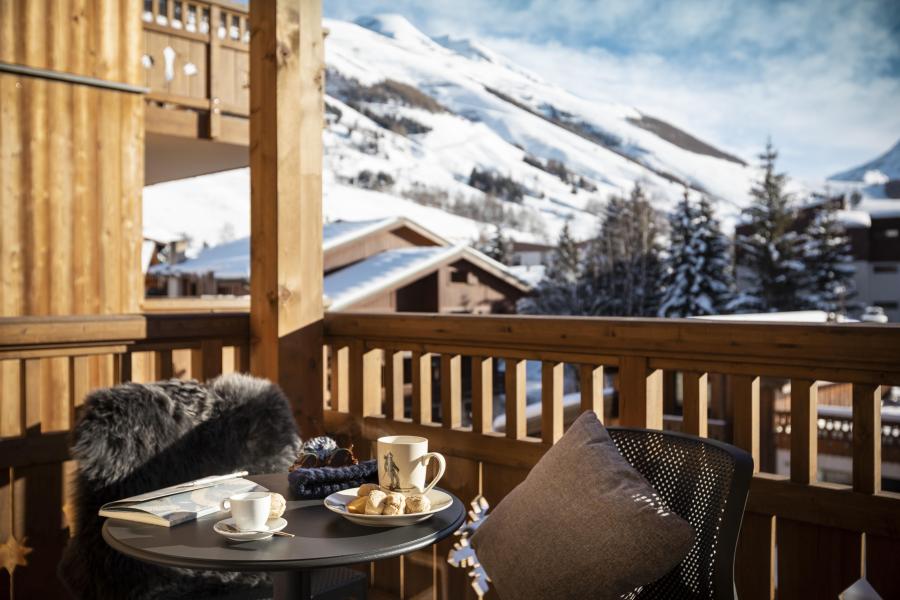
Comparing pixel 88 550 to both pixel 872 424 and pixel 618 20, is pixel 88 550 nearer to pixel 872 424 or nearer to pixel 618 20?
pixel 872 424

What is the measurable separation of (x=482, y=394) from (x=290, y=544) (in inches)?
46.3

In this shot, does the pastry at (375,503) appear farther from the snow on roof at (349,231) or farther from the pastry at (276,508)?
the snow on roof at (349,231)

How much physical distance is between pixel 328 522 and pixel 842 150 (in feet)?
163

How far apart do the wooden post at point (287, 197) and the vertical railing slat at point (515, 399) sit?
2.58ft

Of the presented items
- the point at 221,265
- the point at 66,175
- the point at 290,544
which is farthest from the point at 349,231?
the point at 290,544

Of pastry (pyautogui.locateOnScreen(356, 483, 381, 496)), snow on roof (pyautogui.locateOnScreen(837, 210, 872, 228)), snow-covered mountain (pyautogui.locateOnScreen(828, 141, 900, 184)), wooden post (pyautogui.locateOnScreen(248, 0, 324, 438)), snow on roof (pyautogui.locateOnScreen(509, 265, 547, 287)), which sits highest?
snow-covered mountain (pyautogui.locateOnScreen(828, 141, 900, 184))

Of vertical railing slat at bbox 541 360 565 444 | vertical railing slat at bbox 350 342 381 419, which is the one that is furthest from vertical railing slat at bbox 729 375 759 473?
vertical railing slat at bbox 350 342 381 419

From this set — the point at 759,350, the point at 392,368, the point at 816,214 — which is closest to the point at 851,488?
the point at 759,350

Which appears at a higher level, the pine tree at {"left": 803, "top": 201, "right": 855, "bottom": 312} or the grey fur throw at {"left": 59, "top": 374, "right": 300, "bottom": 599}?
the pine tree at {"left": 803, "top": 201, "right": 855, "bottom": 312}

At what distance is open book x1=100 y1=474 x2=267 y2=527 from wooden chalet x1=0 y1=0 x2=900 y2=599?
87cm

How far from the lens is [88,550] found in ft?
5.82

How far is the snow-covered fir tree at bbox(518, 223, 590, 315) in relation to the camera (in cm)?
2825

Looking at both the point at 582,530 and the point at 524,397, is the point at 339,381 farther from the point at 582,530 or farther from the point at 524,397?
the point at 582,530

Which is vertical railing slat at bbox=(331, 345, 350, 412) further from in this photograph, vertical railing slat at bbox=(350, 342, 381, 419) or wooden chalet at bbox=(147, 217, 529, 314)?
wooden chalet at bbox=(147, 217, 529, 314)
